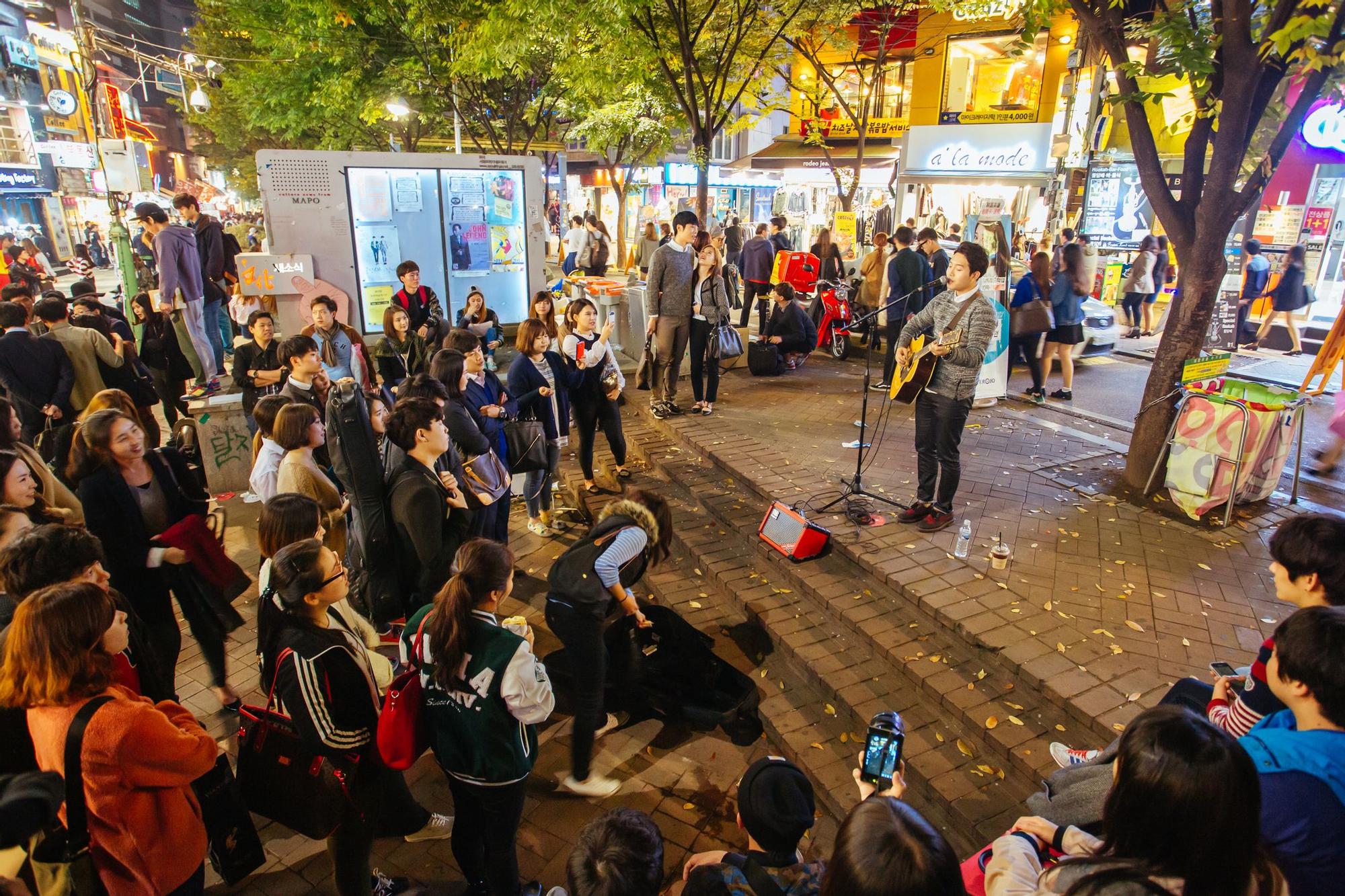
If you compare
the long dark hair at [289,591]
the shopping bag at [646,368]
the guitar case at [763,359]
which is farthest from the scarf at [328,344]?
the guitar case at [763,359]

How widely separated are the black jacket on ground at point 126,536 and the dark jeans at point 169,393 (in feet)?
18.5

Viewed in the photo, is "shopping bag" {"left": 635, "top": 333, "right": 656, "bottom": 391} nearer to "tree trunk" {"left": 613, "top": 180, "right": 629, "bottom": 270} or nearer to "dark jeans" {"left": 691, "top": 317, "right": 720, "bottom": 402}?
"dark jeans" {"left": 691, "top": 317, "right": 720, "bottom": 402}

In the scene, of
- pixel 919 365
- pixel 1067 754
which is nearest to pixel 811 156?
pixel 919 365

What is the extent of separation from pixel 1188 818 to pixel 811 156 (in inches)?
1000

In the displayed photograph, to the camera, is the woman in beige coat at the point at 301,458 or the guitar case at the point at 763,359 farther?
the guitar case at the point at 763,359

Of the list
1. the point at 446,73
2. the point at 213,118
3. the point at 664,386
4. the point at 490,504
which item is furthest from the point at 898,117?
the point at 213,118

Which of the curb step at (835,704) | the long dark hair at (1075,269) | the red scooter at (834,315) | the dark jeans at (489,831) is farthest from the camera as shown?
the red scooter at (834,315)

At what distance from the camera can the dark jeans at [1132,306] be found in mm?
13627

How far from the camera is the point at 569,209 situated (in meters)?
36.2

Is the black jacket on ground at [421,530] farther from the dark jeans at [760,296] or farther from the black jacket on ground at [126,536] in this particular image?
the dark jeans at [760,296]

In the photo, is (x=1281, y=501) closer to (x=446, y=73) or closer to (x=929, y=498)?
(x=929, y=498)

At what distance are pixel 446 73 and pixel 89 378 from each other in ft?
37.5

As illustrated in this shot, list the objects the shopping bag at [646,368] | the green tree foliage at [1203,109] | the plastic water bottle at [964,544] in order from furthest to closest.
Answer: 1. the shopping bag at [646,368]
2. the plastic water bottle at [964,544]
3. the green tree foliage at [1203,109]

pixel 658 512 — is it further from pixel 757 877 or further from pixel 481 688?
pixel 757 877
